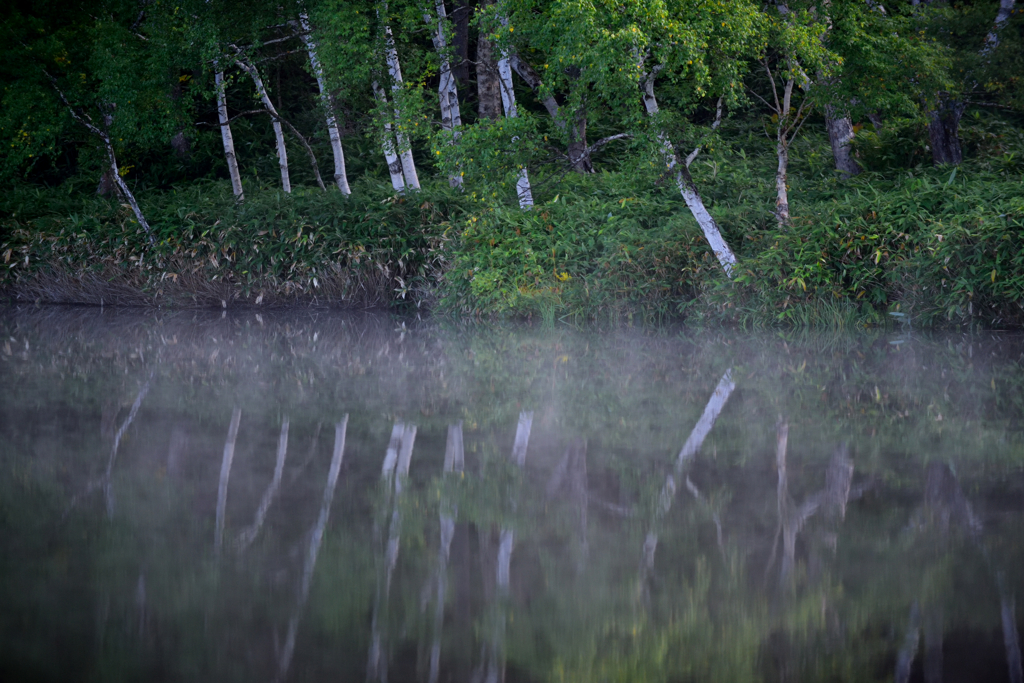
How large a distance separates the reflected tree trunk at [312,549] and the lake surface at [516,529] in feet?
0.05

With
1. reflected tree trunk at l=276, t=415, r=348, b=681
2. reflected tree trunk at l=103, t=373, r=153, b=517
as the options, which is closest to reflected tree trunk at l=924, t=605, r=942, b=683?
reflected tree trunk at l=276, t=415, r=348, b=681

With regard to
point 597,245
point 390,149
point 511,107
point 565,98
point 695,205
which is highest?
point 565,98

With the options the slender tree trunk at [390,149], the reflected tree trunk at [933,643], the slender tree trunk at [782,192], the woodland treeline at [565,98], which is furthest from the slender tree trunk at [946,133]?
the reflected tree trunk at [933,643]

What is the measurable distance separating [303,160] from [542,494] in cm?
1742

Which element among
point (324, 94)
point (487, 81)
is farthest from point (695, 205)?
point (324, 94)

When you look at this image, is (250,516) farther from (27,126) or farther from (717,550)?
(27,126)

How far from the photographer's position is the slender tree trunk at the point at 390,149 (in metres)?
13.5

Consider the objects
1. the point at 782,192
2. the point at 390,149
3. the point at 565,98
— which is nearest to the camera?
the point at 782,192

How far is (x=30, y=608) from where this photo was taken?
294cm

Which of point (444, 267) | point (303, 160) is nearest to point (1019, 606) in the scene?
point (444, 267)

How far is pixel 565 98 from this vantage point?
1435 centimetres

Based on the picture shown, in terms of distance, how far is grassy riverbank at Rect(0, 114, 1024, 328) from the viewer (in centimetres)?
1118

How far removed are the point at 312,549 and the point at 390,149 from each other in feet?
36.5

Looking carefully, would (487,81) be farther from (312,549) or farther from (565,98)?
(312,549)
